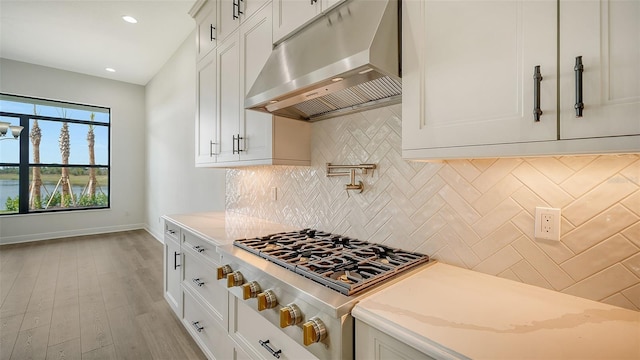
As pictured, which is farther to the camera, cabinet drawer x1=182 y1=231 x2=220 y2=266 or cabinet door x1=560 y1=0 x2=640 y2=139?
cabinet drawer x1=182 y1=231 x2=220 y2=266

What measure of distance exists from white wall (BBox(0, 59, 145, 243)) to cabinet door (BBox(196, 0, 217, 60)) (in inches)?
173

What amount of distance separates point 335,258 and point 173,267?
6.11ft

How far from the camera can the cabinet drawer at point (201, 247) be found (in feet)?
5.55

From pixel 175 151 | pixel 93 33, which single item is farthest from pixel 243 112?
pixel 93 33

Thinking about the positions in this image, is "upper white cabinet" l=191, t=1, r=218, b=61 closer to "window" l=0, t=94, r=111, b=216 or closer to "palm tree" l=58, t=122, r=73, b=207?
"window" l=0, t=94, r=111, b=216

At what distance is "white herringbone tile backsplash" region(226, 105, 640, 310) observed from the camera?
88 cm

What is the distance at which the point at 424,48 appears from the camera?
99 cm

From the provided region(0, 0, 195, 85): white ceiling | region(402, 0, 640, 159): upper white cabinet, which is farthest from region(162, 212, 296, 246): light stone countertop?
region(0, 0, 195, 85): white ceiling

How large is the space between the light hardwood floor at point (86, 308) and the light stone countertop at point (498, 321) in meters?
1.77

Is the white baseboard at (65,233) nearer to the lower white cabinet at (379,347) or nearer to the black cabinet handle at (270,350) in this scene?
the black cabinet handle at (270,350)

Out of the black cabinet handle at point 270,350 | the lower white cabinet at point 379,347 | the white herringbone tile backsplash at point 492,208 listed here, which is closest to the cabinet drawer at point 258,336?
the black cabinet handle at point 270,350

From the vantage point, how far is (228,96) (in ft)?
6.81

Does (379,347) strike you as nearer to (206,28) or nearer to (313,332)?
(313,332)

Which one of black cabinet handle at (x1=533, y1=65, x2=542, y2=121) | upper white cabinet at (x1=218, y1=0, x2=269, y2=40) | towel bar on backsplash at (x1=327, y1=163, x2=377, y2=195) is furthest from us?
upper white cabinet at (x1=218, y1=0, x2=269, y2=40)
